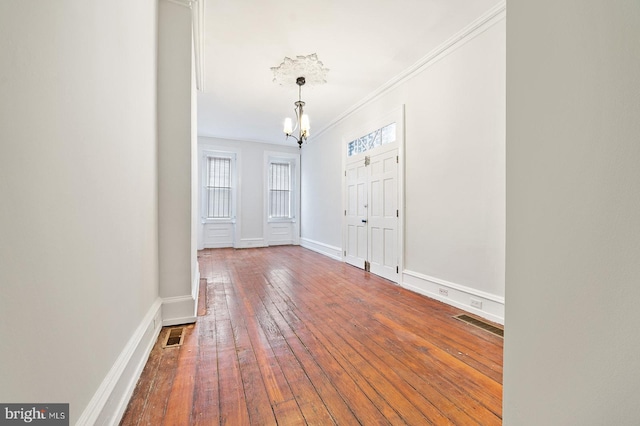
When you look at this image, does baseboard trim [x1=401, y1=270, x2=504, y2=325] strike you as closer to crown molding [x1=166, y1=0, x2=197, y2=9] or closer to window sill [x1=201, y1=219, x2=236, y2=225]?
crown molding [x1=166, y1=0, x2=197, y2=9]

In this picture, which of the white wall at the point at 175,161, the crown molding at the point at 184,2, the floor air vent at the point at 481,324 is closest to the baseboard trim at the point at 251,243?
the white wall at the point at 175,161

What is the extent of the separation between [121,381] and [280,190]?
6585 millimetres

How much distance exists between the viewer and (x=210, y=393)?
145 centimetres

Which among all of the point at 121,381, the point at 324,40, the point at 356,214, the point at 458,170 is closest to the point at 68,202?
the point at 121,381

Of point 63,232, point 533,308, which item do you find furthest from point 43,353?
point 533,308

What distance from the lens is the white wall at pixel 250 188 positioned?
708 centimetres

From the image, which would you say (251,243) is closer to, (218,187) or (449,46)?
(218,187)

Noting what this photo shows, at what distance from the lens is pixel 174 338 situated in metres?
2.08

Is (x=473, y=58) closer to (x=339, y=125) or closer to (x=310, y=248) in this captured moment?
(x=339, y=125)

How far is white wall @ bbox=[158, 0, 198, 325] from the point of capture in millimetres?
2270

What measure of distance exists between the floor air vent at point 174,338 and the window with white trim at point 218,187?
5.21m

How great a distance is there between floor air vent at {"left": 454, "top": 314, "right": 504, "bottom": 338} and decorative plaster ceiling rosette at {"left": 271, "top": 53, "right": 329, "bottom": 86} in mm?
3419

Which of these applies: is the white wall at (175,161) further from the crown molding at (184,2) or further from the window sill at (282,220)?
the window sill at (282,220)

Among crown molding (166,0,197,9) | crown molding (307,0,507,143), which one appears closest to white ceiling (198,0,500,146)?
crown molding (307,0,507,143)
